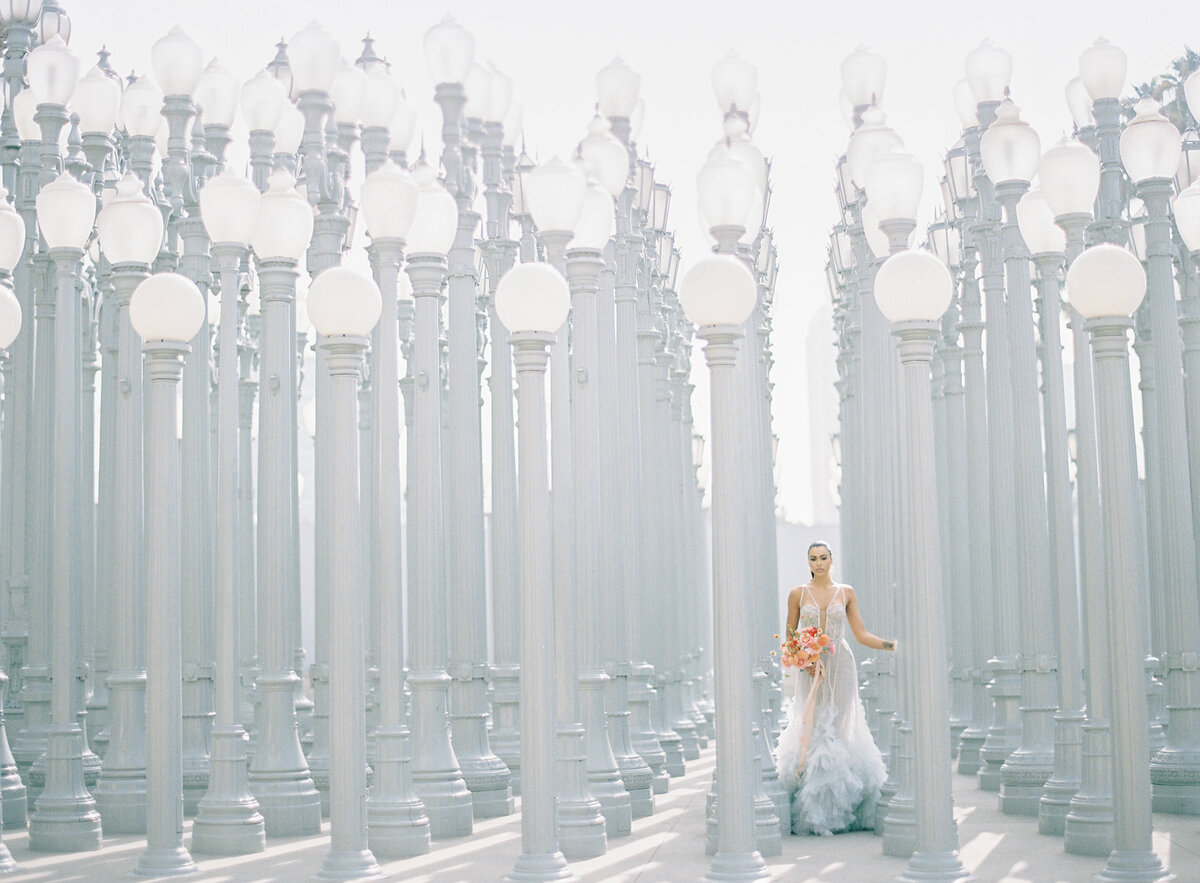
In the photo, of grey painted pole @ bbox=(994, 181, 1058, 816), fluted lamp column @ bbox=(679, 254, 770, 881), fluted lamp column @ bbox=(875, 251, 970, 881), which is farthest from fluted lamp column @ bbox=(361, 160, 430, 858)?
grey painted pole @ bbox=(994, 181, 1058, 816)

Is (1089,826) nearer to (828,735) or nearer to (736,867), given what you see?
(828,735)

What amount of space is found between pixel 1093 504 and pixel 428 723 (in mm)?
5980

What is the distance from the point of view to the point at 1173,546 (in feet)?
48.4

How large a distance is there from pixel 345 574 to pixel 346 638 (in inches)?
18.3

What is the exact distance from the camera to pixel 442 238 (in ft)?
43.3

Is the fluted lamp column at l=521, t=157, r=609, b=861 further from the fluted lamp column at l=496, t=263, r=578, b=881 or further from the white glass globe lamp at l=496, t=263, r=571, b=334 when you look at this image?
the white glass globe lamp at l=496, t=263, r=571, b=334

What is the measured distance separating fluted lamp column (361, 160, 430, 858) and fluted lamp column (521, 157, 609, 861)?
1.25m

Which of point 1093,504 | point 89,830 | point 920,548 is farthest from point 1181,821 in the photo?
point 89,830

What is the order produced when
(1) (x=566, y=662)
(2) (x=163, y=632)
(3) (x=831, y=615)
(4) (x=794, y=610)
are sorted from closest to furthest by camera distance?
1. (2) (x=163, y=632)
2. (1) (x=566, y=662)
3. (3) (x=831, y=615)
4. (4) (x=794, y=610)

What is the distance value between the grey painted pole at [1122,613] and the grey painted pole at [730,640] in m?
2.40

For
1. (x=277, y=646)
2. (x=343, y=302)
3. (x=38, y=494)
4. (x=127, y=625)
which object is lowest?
(x=277, y=646)

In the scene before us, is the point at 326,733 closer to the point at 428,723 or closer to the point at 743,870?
the point at 428,723

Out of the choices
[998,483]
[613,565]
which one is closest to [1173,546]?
Answer: [998,483]

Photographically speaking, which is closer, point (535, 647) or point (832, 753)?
point (535, 647)
